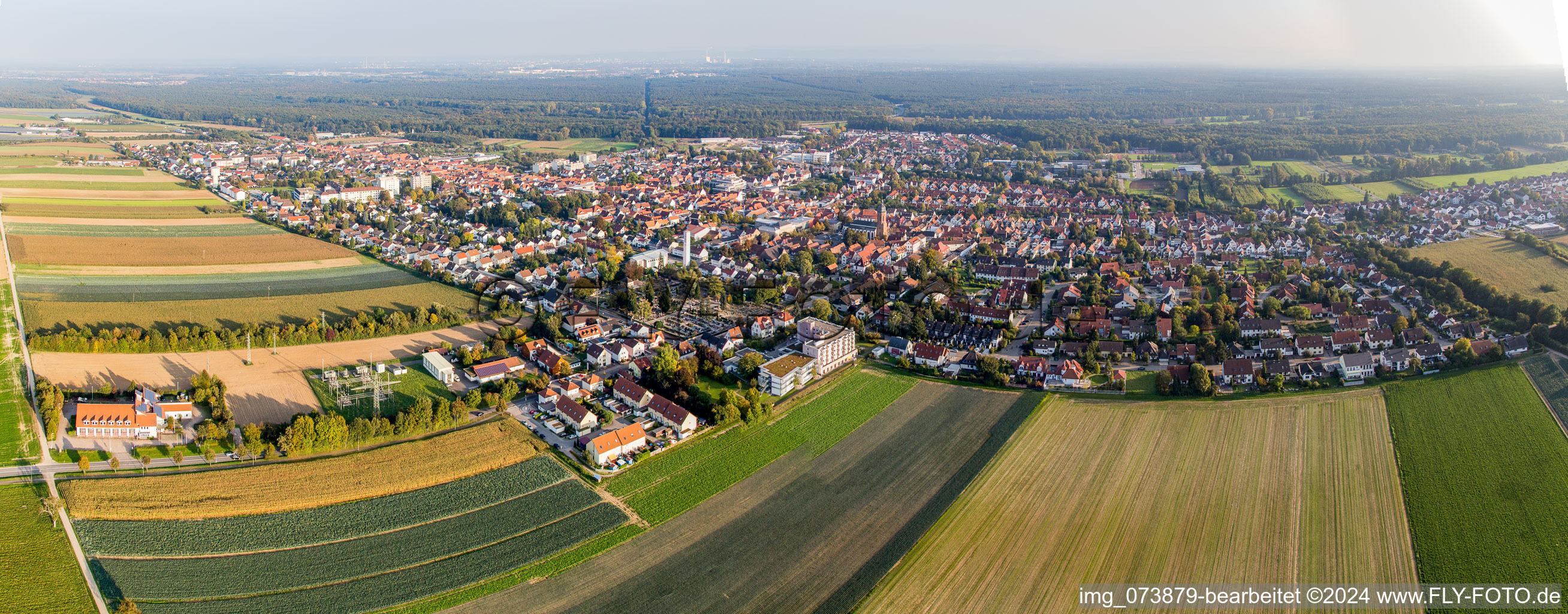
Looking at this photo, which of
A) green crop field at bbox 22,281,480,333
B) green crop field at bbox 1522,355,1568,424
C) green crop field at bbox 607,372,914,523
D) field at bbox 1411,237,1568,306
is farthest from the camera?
field at bbox 1411,237,1568,306

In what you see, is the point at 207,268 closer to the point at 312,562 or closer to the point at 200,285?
the point at 200,285

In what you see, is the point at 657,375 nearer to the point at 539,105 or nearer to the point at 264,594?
the point at 264,594

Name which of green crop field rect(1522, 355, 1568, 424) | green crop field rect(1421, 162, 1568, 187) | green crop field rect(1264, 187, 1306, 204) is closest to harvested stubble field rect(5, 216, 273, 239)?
green crop field rect(1522, 355, 1568, 424)

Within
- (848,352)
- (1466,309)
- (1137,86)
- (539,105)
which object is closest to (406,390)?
(848,352)

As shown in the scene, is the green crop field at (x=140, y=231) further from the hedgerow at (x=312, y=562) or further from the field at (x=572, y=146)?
the field at (x=572, y=146)

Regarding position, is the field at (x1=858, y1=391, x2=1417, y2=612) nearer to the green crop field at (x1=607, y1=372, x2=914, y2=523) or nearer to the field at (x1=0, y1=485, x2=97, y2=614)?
the green crop field at (x1=607, y1=372, x2=914, y2=523)

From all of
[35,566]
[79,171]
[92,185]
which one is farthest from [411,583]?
[79,171]
